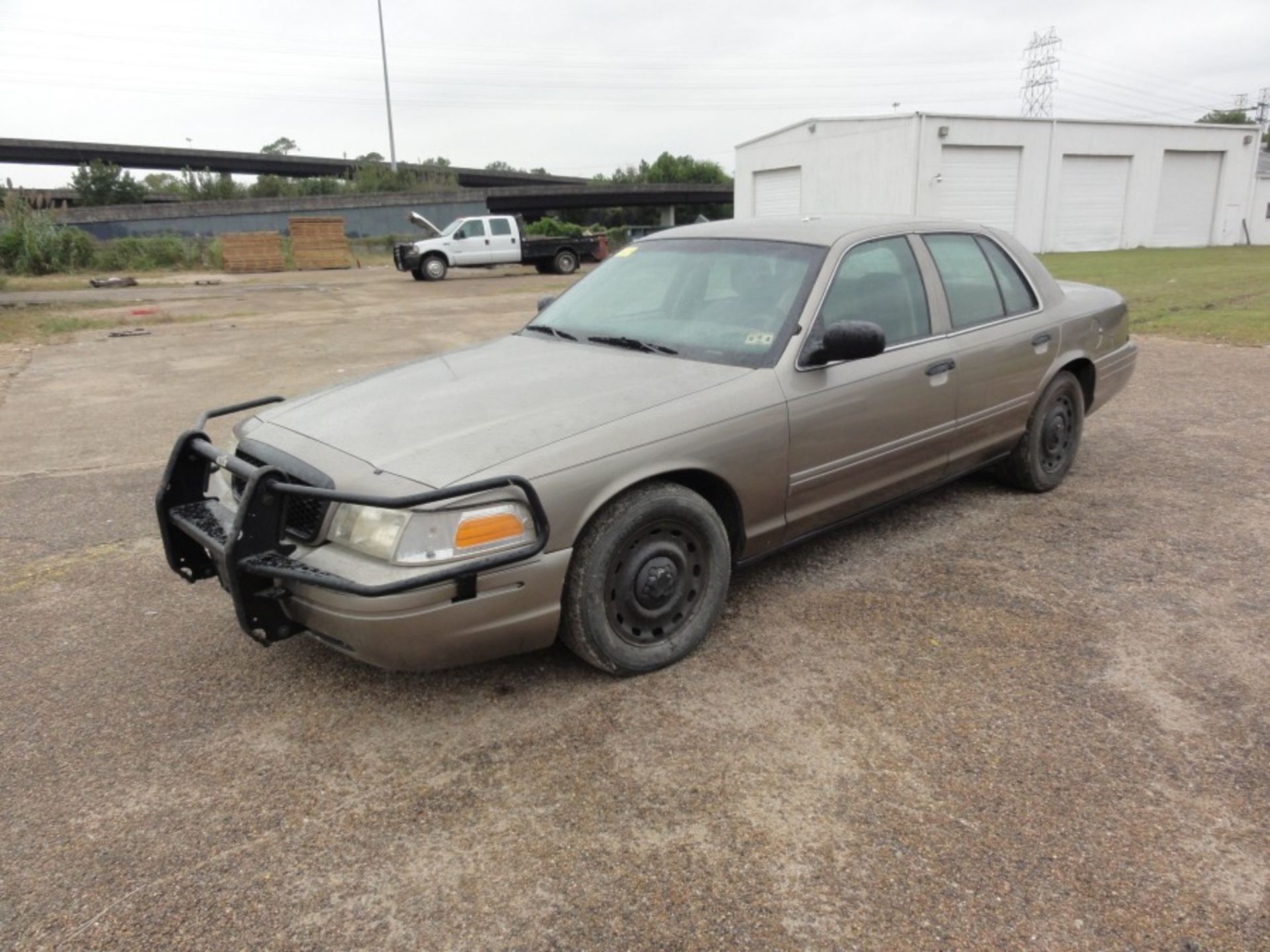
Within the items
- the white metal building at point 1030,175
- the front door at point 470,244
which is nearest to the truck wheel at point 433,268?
the front door at point 470,244

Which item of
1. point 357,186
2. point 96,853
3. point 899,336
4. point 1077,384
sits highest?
point 357,186

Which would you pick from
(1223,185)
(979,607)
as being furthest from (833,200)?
(979,607)

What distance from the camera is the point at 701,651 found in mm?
3328

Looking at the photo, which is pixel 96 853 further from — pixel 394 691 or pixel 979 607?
pixel 979 607

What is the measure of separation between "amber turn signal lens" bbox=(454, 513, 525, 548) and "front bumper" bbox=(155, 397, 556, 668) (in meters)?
0.05

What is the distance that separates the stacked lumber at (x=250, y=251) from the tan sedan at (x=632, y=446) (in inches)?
1189

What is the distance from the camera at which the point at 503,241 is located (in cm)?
2714

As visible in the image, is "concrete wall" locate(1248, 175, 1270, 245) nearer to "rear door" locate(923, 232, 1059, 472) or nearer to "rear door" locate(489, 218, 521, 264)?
"rear door" locate(489, 218, 521, 264)

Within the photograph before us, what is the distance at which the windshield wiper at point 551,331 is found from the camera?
13.3 ft

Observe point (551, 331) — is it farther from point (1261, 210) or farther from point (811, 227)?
point (1261, 210)

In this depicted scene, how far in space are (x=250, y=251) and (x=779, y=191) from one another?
19.1 meters

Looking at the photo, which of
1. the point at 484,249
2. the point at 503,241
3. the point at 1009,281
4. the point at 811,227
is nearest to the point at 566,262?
the point at 503,241

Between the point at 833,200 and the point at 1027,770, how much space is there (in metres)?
29.9

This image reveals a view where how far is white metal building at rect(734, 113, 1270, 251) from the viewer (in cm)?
2723
